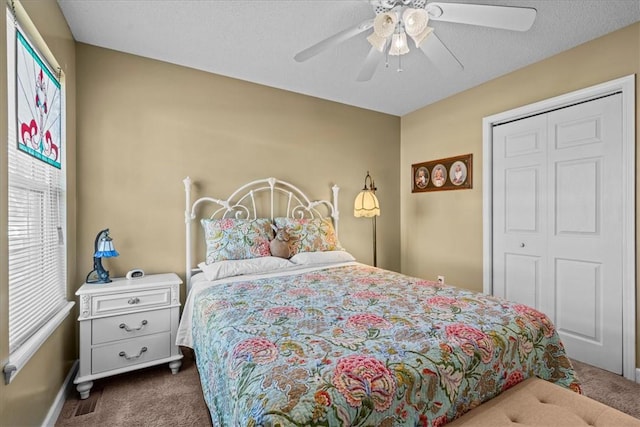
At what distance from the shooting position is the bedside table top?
2090 millimetres

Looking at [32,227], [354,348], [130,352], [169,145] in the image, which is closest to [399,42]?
[354,348]

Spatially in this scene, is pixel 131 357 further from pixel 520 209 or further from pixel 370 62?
pixel 520 209

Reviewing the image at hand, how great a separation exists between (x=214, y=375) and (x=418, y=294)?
1206mm

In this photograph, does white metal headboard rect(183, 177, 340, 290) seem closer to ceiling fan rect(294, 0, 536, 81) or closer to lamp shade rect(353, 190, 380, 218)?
lamp shade rect(353, 190, 380, 218)

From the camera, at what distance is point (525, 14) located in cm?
151

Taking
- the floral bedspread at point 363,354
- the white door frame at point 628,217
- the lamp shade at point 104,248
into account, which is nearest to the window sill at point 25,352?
the lamp shade at point 104,248

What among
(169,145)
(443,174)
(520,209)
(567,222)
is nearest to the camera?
(567,222)

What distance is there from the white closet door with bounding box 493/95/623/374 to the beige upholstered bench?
1.61m

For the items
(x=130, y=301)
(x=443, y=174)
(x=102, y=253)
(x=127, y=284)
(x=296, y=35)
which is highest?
(x=296, y=35)

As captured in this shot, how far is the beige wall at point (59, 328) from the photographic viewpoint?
4.14ft

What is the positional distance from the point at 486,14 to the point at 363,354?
1.71 m

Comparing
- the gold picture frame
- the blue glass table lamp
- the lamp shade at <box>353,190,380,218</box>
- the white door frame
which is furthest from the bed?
the gold picture frame

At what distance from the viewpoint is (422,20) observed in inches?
64.0

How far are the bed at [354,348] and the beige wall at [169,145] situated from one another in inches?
30.1
